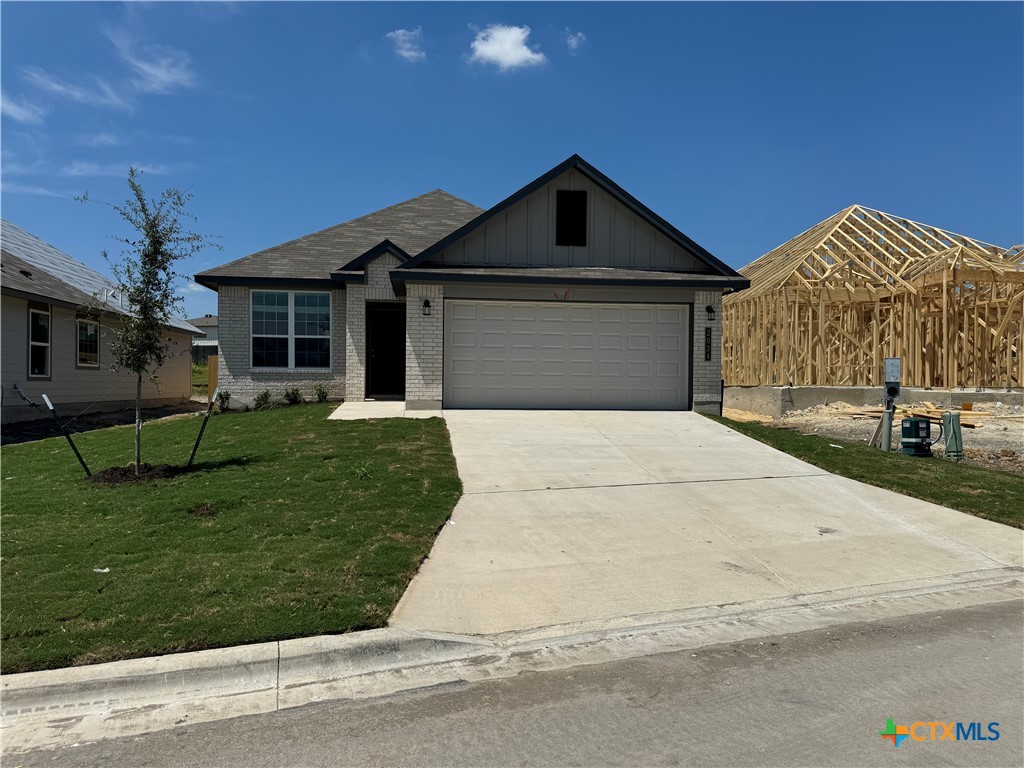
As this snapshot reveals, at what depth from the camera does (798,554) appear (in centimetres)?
700

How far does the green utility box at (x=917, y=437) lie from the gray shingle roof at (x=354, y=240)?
514 inches

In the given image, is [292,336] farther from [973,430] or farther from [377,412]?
[973,430]

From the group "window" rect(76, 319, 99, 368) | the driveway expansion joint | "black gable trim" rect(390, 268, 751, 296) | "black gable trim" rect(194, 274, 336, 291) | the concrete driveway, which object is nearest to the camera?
the concrete driveway

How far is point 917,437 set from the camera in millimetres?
12625

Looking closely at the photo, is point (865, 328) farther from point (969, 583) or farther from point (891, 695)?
point (891, 695)

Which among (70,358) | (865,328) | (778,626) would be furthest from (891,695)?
(865,328)

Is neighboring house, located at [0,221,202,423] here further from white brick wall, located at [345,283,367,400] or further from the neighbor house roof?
white brick wall, located at [345,283,367,400]

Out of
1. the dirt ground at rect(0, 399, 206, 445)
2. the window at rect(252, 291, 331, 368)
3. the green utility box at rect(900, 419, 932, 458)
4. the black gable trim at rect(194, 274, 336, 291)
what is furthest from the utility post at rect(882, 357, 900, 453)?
the dirt ground at rect(0, 399, 206, 445)

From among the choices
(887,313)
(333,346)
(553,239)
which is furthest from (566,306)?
(887,313)

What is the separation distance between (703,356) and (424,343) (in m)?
6.23

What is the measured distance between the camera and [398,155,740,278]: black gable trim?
15.0 meters

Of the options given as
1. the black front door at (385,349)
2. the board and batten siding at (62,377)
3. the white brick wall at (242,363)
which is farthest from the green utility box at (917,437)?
the board and batten siding at (62,377)

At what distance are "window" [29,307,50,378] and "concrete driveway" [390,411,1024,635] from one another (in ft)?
44.9

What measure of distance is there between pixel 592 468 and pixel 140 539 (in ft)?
19.8
